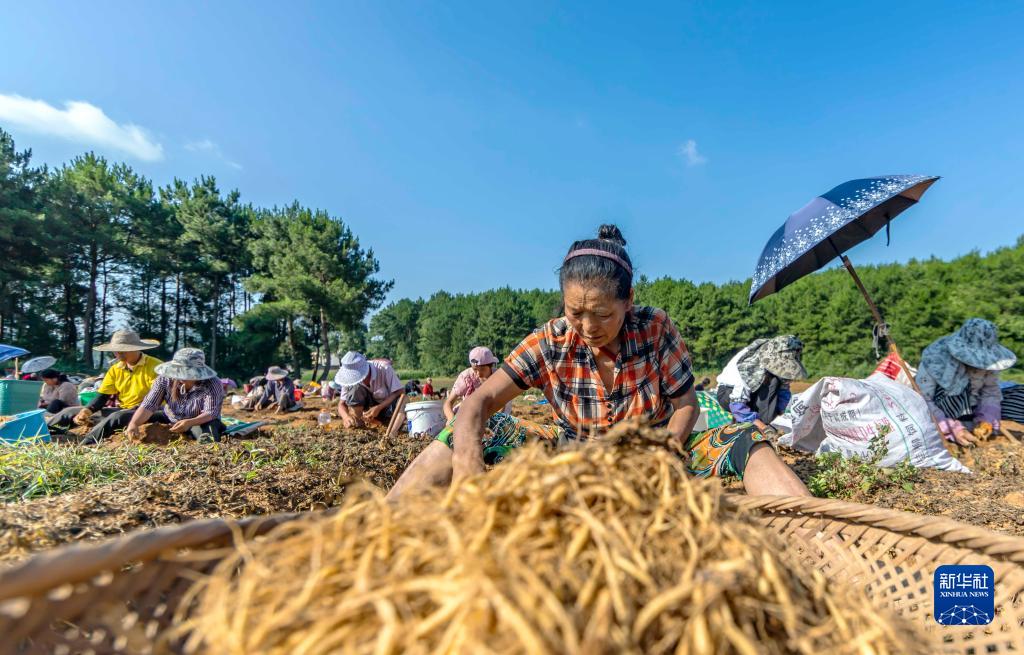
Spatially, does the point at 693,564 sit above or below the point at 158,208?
below

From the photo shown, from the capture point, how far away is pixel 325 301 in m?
25.5

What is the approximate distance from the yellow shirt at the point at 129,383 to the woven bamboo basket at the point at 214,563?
17.8 feet

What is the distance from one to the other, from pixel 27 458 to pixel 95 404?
3546 mm

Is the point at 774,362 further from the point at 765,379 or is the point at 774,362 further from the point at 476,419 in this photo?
the point at 476,419

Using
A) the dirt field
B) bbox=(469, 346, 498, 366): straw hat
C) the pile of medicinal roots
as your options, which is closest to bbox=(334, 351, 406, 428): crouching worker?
bbox=(469, 346, 498, 366): straw hat

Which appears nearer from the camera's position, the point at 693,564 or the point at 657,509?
the point at 693,564

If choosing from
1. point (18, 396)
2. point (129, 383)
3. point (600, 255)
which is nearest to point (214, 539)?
point (600, 255)

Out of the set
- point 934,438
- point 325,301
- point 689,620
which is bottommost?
point 934,438

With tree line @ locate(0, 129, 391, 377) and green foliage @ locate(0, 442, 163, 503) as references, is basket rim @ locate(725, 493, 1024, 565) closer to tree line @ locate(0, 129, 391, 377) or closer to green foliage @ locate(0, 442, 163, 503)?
green foliage @ locate(0, 442, 163, 503)

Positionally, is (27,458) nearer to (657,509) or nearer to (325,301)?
(657,509)

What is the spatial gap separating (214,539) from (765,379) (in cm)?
532

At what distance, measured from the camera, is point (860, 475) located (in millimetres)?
3527

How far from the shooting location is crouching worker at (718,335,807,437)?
504cm

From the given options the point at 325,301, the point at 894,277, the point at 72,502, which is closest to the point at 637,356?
the point at 72,502
